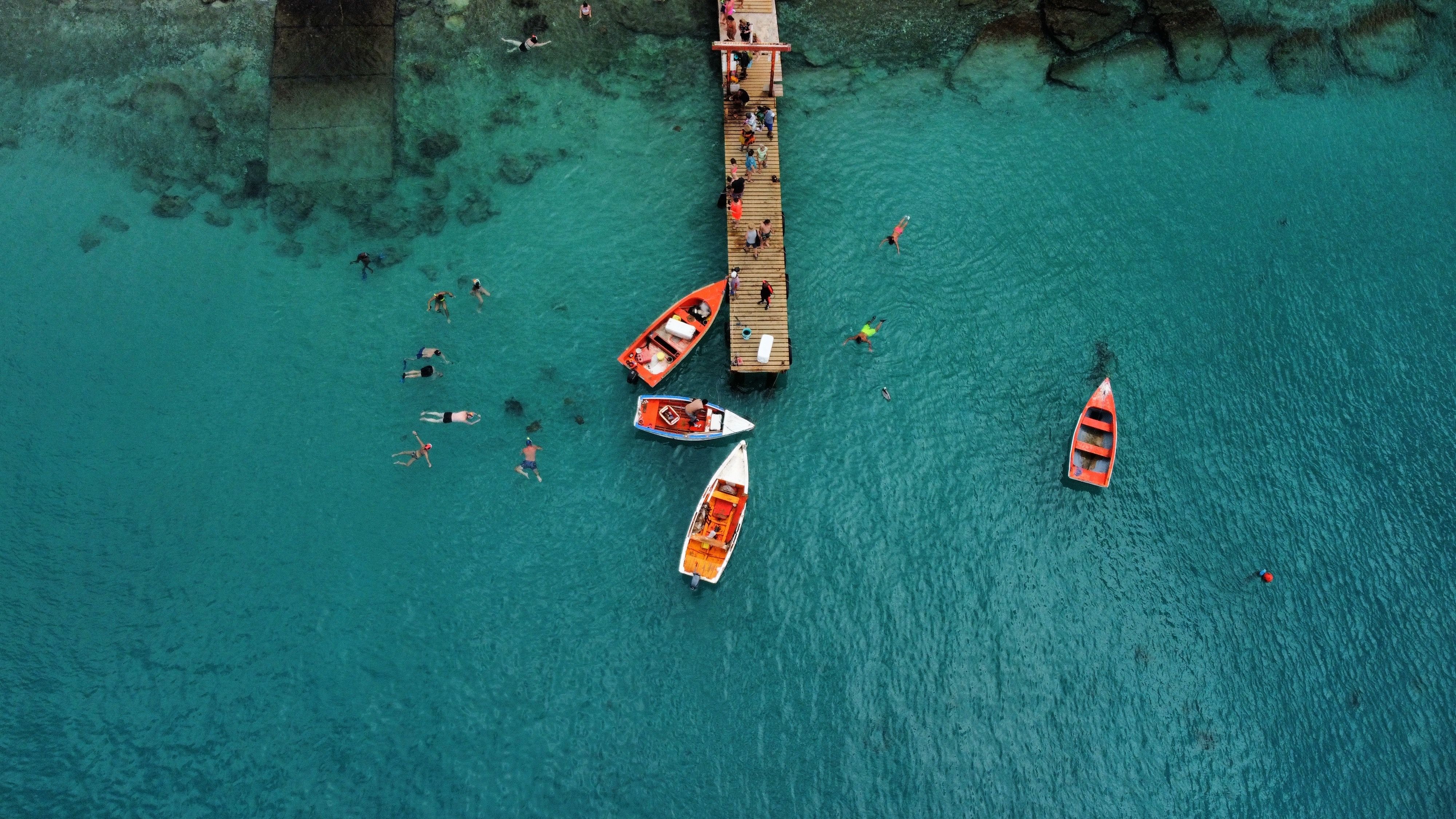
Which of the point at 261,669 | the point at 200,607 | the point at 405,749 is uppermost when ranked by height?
the point at 200,607

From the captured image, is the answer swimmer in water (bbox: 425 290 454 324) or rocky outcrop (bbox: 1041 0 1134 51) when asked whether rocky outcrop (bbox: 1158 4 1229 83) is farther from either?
swimmer in water (bbox: 425 290 454 324)

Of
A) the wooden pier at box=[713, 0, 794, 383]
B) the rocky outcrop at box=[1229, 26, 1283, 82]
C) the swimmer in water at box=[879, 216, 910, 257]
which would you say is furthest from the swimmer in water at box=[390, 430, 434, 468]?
the rocky outcrop at box=[1229, 26, 1283, 82]

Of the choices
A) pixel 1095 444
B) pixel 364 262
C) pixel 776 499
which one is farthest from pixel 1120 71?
pixel 364 262

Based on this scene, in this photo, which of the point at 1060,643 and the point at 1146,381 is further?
the point at 1146,381

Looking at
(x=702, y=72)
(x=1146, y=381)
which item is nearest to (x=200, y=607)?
(x=702, y=72)

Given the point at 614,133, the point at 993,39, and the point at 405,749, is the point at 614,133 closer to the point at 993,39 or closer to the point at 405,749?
the point at 993,39

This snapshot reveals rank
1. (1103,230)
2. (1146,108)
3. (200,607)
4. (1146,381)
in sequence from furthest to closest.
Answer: (1146,108), (1103,230), (1146,381), (200,607)

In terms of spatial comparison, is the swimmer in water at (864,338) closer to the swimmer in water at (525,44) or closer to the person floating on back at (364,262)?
the person floating on back at (364,262)
